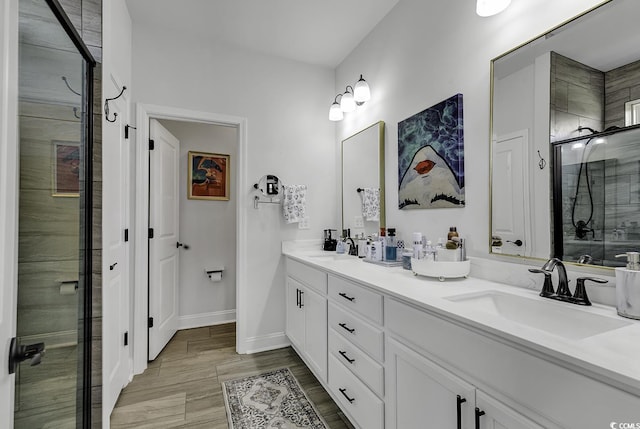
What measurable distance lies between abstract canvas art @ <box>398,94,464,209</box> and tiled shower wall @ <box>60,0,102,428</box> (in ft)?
6.13

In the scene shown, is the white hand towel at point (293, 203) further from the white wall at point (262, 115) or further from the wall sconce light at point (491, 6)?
the wall sconce light at point (491, 6)

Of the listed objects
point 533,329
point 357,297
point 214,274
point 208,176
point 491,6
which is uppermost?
point 491,6

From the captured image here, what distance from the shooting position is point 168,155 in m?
2.92

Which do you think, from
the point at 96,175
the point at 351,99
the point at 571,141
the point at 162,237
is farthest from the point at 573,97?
the point at 162,237

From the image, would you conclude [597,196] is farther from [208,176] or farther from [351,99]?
[208,176]

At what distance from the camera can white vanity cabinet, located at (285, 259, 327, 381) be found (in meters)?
2.00

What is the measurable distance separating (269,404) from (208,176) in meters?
2.58

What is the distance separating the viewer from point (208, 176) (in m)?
3.59

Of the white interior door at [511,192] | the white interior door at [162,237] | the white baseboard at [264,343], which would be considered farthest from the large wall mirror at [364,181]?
the white interior door at [162,237]

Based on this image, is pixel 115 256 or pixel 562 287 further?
pixel 115 256

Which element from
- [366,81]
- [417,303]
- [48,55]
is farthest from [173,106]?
[417,303]

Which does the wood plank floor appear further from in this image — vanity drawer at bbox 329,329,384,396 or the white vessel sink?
the white vessel sink

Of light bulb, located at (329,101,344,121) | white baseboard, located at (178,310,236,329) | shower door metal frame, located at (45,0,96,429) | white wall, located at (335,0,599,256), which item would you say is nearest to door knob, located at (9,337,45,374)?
shower door metal frame, located at (45,0,96,429)

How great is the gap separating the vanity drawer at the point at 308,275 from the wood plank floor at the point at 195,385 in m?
0.73
